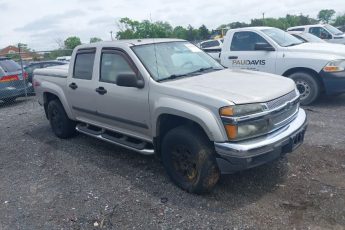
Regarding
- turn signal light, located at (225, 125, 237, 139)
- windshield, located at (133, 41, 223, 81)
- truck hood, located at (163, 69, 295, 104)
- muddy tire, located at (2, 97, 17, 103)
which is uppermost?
windshield, located at (133, 41, 223, 81)

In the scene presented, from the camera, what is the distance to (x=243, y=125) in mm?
3555

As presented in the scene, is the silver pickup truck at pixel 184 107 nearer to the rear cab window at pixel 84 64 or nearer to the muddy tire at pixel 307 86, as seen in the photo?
the rear cab window at pixel 84 64

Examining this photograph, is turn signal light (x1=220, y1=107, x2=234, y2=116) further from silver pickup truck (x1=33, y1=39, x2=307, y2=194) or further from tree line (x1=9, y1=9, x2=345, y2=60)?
tree line (x1=9, y1=9, x2=345, y2=60)

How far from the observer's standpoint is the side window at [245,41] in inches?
332

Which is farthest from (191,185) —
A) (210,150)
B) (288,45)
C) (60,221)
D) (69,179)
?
(288,45)

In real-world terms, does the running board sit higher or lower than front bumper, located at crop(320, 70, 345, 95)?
lower

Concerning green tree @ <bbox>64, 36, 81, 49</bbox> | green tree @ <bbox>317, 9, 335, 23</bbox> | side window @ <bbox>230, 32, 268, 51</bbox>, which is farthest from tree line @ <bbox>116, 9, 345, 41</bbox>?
side window @ <bbox>230, 32, 268, 51</bbox>

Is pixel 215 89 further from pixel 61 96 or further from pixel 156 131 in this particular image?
pixel 61 96

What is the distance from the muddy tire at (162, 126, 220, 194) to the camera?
12.5 feet

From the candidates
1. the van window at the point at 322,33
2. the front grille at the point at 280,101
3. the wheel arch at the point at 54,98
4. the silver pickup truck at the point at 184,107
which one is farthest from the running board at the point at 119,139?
the van window at the point at 322,33

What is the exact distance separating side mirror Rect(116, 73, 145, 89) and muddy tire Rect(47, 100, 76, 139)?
2.44 meters

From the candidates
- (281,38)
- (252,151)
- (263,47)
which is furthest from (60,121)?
(281,38)

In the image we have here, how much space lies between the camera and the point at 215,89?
12.8 feet

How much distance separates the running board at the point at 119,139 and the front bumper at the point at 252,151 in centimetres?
117
